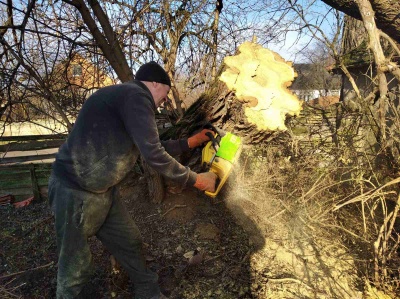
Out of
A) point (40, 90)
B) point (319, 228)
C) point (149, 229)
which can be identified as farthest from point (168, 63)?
point (319, 228)

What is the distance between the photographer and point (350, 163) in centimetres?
334

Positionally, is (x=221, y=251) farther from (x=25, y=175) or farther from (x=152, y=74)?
(x=25, y=175)

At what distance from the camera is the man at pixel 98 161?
2082 millimetres

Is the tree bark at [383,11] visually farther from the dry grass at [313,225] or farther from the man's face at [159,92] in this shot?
the man's face at [159,92]

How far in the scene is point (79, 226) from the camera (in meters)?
2.15

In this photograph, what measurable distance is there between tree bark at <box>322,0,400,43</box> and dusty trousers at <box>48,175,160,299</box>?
103 inches

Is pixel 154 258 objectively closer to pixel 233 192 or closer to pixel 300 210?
pixel 233 192

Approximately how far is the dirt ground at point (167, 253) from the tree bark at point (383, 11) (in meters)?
2.34

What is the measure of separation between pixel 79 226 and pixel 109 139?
26.3 inches

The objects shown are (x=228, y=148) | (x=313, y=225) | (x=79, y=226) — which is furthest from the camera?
(x=313, y=225)

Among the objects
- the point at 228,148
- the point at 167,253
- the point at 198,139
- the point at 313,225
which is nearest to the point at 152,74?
the point at 198,139

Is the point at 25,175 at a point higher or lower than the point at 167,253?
higher

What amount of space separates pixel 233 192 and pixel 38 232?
2.48m

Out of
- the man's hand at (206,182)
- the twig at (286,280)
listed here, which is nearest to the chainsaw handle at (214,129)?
the man's hand at (206,182)
